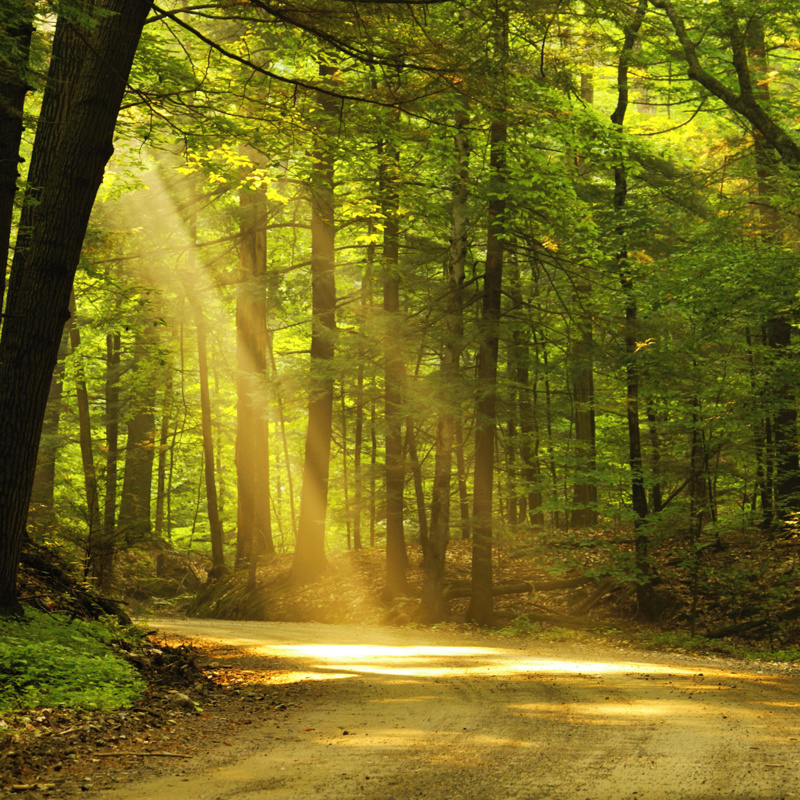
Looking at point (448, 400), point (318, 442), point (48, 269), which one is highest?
point (48, 269)

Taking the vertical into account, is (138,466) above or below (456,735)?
above

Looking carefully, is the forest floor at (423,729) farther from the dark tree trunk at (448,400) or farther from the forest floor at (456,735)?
the dark tree trunk at (448,400)

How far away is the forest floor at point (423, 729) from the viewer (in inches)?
171

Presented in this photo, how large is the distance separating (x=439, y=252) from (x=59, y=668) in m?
12.1

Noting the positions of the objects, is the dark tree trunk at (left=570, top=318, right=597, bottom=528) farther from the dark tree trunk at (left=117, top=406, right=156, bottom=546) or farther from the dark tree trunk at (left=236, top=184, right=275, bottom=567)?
the dark tree trunk at (left=117, top=406, right=156, bottom=546)

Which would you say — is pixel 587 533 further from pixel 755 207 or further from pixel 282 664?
pixel 282 664

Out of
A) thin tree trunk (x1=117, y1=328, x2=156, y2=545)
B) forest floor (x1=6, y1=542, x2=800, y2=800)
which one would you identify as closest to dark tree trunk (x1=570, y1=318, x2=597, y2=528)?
forest floor (x1=6, y1=542, x2=800, y2=800)

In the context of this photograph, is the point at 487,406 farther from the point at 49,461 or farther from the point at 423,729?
the point at 49,461

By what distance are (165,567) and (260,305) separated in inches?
368

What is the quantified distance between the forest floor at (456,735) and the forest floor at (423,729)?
2cm

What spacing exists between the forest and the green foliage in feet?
1.66

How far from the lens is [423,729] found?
18.9 ft

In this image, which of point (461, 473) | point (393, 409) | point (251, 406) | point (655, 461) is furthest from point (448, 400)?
point (251, 406)

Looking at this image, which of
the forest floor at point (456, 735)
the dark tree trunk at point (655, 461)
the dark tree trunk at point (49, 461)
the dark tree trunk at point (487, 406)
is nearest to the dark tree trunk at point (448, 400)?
the dark tree trunk at point (487, 406)
